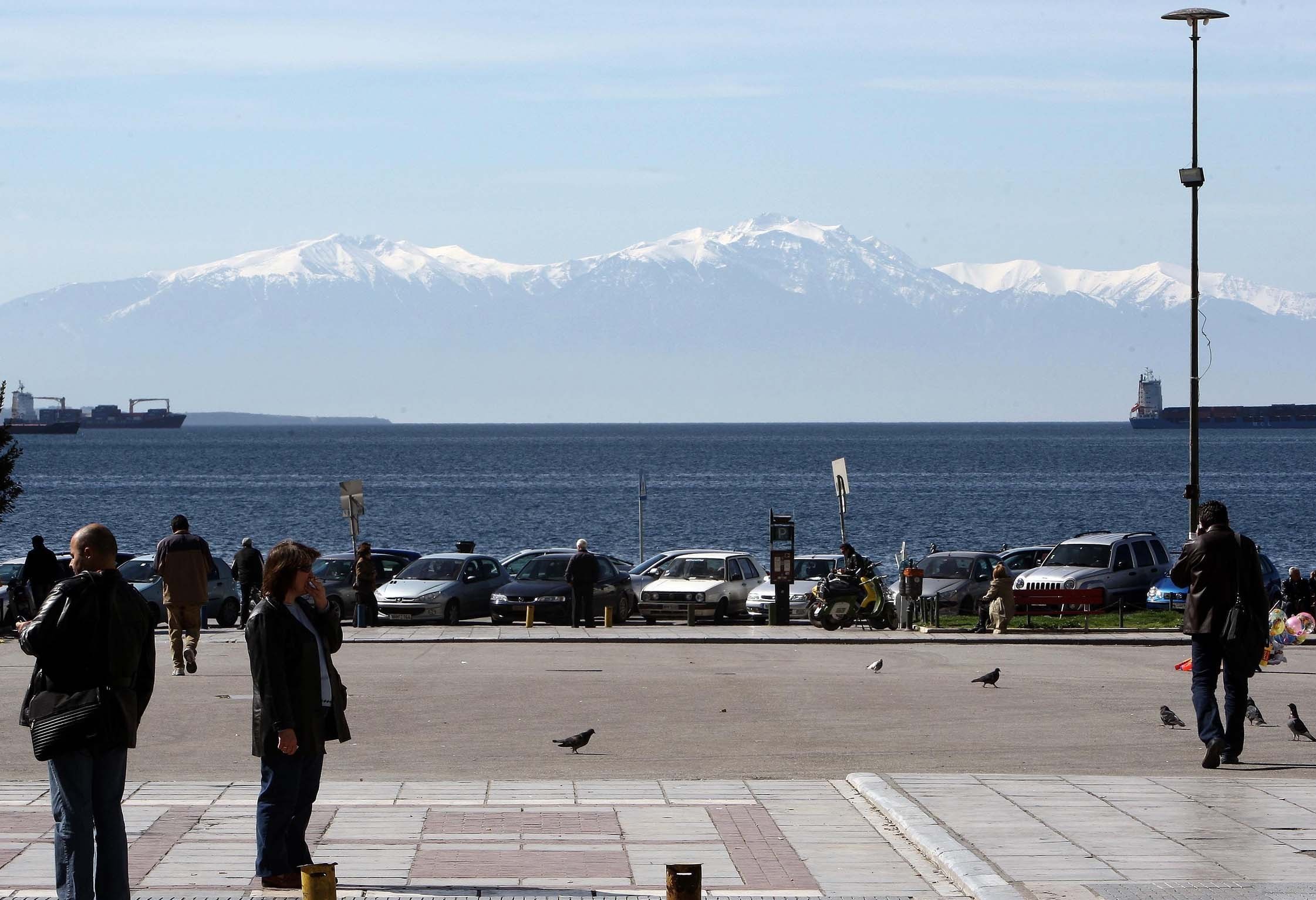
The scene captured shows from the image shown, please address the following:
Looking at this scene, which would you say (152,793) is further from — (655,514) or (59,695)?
(655,514)

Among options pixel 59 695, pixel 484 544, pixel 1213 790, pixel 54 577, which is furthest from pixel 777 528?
pixel 484 544

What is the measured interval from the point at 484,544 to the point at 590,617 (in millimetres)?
40578

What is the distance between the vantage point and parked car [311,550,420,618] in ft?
98.6

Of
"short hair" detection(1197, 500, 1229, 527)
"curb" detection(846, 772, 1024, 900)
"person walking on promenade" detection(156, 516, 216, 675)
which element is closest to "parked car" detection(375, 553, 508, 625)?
"person walking on promenade" detection(156, 516, 216, 675)

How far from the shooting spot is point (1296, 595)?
29031mm

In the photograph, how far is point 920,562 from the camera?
3350 centimetres

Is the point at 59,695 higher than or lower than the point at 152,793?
higher

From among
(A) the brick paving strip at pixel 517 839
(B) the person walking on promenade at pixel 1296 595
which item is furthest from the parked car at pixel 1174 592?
(A) the brick paving strip at pixel 517 839

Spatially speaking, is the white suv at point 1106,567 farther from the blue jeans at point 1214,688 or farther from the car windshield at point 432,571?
the blue jeans at point 1214,688

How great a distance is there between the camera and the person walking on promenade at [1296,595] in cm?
2869

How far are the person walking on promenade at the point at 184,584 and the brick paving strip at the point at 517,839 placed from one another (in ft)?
27.9

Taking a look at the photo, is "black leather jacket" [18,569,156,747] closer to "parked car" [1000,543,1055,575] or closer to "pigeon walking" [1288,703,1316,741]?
"pigeon walking" [1288,703,1316,741]

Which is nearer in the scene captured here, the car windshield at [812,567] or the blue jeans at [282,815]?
the blue jeans at [282,815]

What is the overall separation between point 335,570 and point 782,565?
823 centimetres
